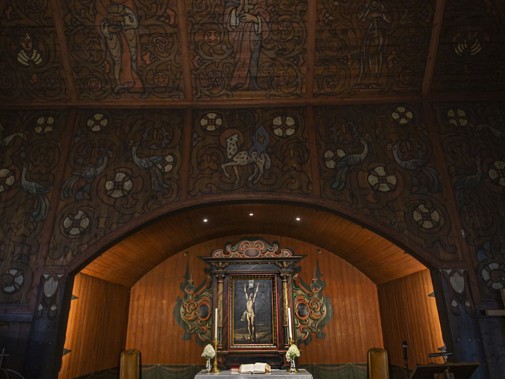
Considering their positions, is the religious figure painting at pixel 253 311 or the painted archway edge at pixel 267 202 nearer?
the painted archway edge at pixel 267 202

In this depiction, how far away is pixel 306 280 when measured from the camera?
26.1 ft

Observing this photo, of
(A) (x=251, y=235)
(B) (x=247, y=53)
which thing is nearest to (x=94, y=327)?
(A) (x=251, y=235)

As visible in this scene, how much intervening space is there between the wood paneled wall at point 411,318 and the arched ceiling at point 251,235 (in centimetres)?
22

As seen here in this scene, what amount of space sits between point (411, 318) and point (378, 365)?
3.11 feet

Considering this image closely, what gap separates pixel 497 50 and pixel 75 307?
7.23m

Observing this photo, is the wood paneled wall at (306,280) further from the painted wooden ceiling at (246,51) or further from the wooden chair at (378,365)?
the painted wooden ceiling at (246,51)

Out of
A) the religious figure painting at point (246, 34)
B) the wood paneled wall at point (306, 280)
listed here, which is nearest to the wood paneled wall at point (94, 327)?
the wood paneled wall at point (306, 280)

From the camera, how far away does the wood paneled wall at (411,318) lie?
571cm

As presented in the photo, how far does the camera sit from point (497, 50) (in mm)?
5363

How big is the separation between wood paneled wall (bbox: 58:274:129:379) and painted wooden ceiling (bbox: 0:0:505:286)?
494 millimetres

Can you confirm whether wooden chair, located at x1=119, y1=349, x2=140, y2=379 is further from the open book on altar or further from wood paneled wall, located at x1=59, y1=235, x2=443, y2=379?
the open book on altar

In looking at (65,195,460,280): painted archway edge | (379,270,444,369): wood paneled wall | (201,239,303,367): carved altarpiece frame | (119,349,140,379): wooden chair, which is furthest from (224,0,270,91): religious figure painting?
(119,349,140,379): wooden chair

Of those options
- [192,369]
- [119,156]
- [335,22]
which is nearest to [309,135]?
[335,22]

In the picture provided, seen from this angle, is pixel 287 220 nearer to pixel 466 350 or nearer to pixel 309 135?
pixel 309 135
